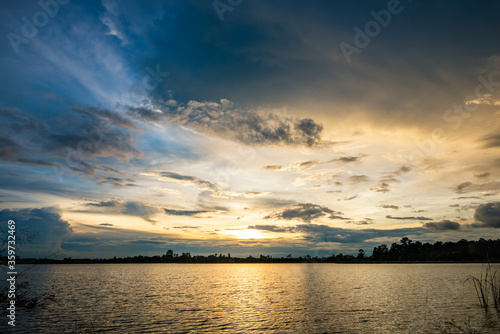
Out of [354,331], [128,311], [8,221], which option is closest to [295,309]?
[354,331]

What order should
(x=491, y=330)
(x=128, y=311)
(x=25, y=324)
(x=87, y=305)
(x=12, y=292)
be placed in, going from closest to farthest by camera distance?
(x=12, y=292), (x=491, y=330), (x=25, y=324), (x=128, y=311), (x=87, y=305)

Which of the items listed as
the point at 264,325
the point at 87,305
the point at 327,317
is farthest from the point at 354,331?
the point at 87,305

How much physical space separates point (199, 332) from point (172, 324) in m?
6.36

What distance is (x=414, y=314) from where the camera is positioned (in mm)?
47094

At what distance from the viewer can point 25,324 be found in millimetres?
41531

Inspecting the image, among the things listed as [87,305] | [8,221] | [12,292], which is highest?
[8,221]

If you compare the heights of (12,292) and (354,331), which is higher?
(12,292)

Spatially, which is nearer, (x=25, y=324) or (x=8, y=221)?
(x=8, y=221)

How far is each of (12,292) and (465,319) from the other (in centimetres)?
5714

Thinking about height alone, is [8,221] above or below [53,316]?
above

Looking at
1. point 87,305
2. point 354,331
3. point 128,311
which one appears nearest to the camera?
point 354,331

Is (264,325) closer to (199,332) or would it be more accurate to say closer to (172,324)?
(199,332)

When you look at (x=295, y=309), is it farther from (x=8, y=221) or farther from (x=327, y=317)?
(x=8, y=221)

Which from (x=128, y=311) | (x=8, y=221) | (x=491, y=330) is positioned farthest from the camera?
(x=128, y=311)
